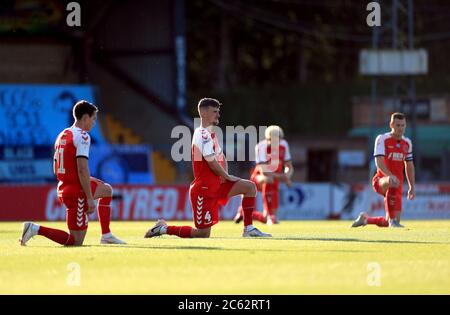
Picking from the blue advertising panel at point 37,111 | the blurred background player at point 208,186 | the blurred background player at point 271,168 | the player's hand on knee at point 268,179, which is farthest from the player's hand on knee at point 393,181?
the blue advertising panel at point 37,111

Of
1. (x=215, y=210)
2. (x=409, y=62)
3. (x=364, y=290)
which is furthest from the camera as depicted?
(x=409, y=62)

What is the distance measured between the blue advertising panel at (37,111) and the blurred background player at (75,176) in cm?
2870

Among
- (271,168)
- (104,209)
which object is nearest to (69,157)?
(104,209)

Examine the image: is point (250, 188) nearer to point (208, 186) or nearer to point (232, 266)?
point (208, 186)

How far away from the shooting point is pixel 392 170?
22438 millimetres

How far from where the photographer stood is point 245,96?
6444 cm

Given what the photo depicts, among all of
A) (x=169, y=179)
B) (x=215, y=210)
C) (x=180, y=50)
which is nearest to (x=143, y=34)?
(x=180, y=50)

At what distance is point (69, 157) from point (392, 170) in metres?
8.22

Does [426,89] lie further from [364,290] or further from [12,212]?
[364,290]

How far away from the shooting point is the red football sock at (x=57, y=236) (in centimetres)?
1619

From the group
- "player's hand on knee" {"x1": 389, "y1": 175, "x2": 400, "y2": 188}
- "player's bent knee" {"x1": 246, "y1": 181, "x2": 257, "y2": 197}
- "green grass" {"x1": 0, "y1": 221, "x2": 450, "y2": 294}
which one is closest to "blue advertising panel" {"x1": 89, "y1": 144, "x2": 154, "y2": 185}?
"player's hand on knee" {"x1": 389, "y1": 175, "x2": 400, "y2": 188}
